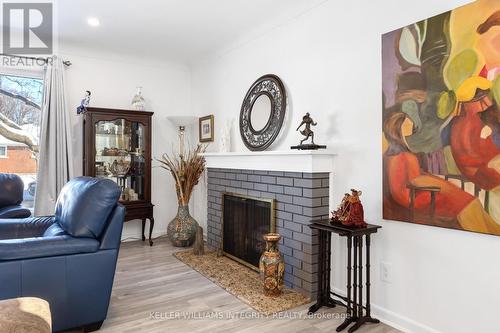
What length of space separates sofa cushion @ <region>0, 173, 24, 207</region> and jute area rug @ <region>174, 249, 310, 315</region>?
178 centimetres

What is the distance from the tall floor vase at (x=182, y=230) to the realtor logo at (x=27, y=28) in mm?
2513

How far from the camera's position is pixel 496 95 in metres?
1.82

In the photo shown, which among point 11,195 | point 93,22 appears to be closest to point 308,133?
point 93,22

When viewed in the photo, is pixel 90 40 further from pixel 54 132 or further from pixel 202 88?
pixel 202 88

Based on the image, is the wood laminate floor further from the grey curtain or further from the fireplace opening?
the grey curtain

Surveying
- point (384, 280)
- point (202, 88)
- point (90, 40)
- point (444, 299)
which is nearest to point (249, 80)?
point (202, 88)

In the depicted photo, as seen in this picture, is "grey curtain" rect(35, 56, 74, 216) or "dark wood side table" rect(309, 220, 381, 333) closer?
"dark wood side table" rect(309, 220, 381, 333)

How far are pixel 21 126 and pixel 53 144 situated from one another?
0.53 m

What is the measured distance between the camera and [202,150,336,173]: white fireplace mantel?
2701 mm

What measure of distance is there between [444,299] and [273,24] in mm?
2737

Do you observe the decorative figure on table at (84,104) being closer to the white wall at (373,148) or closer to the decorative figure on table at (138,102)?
the decorative figure on table at (138,102)

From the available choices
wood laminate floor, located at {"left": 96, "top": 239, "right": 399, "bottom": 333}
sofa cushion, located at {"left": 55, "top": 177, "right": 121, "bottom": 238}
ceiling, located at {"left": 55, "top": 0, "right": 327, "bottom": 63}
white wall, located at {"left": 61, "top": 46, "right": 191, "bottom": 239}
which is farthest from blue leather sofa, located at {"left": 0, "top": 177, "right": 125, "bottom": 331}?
white wall, located at {"left": 61, "top": 46, "right": 191, "bottom": 239}

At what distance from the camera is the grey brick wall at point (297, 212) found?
108 inches

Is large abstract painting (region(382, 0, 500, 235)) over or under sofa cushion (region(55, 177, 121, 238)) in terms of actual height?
over
